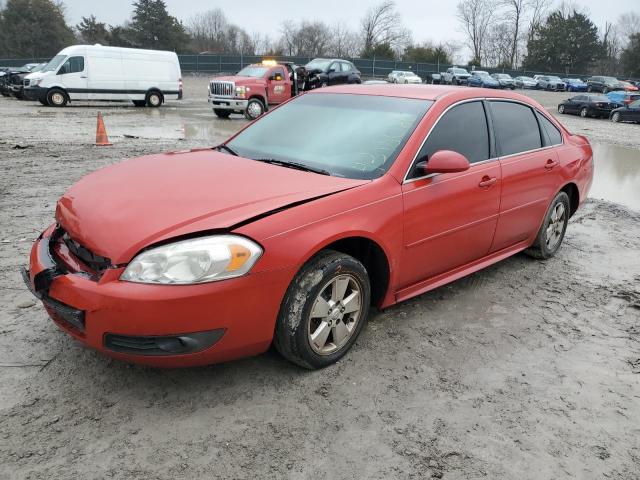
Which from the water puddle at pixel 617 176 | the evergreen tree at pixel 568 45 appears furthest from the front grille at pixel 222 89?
the evergreen tree at pixel 568 45

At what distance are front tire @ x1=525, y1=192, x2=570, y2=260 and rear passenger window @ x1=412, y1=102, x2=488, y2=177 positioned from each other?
1.27 m

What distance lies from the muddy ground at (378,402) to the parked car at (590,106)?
2523 centimetres

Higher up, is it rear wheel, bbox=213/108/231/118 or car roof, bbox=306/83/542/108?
car roof, bbox=306/83/542/108

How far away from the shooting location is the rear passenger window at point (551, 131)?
4868mm

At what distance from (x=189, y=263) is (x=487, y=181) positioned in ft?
7.85

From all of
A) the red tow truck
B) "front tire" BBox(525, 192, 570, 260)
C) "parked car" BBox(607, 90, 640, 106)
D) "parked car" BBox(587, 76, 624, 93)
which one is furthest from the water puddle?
"parked car" BBox(587, 76, 624, 93)

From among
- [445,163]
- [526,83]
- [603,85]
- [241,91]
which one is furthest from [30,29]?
[445,163]

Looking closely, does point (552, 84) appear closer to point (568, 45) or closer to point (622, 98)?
point (568, 45)

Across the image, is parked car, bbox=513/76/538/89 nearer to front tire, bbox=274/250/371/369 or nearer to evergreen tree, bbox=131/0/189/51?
evergreen tree, bbox=131/0/189/51

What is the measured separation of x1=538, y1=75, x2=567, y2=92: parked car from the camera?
5328 centimetres

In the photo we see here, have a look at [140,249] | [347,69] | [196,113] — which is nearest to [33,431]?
[140,249]

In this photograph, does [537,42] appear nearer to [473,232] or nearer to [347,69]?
[347,69]

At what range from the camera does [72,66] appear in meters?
20.6

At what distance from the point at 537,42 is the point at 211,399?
83821 millimetres
